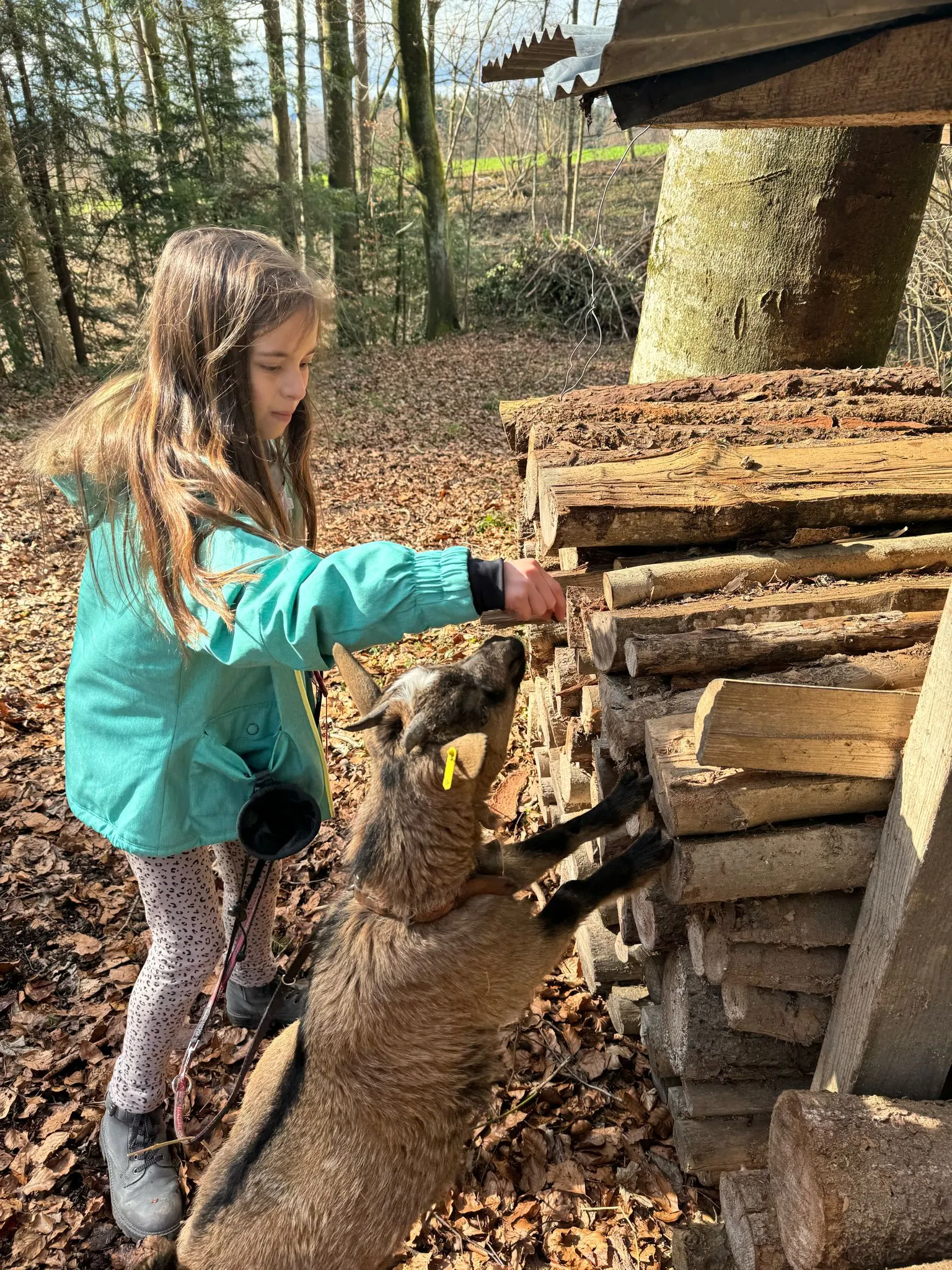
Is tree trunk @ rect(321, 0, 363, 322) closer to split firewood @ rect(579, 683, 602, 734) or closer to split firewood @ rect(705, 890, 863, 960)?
split firewood @ rect(579, 683, 602, 734)

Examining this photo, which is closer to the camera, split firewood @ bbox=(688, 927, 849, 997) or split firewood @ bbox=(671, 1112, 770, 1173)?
split firewood @ bbox=(688, 927, 849, 997)

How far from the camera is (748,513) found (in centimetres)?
317

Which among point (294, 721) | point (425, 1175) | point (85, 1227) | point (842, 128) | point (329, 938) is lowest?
point (85, 1227)

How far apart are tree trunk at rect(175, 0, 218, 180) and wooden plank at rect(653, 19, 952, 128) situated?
18.6 m

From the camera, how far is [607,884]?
281 centimetres

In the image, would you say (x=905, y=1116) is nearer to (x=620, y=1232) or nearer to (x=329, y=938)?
(x=620, y=1232)

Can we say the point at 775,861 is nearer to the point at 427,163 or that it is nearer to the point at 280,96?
the point at 280,96

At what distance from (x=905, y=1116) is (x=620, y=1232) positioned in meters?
1.36

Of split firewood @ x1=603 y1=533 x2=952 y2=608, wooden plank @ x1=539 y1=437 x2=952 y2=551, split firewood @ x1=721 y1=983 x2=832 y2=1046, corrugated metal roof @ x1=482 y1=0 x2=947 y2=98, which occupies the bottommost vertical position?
split firewood @ x1=721 y1=983 x2=832 y2=1046

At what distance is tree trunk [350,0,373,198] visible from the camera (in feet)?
69.4

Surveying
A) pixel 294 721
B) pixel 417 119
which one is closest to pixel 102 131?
pixel 417 119

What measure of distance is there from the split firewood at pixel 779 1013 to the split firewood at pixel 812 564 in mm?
1417

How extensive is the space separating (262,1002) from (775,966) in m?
2.48

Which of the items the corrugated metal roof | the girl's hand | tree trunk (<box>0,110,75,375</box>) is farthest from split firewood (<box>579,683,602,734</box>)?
tree trunk (<box>0,110,75,375</box>)
